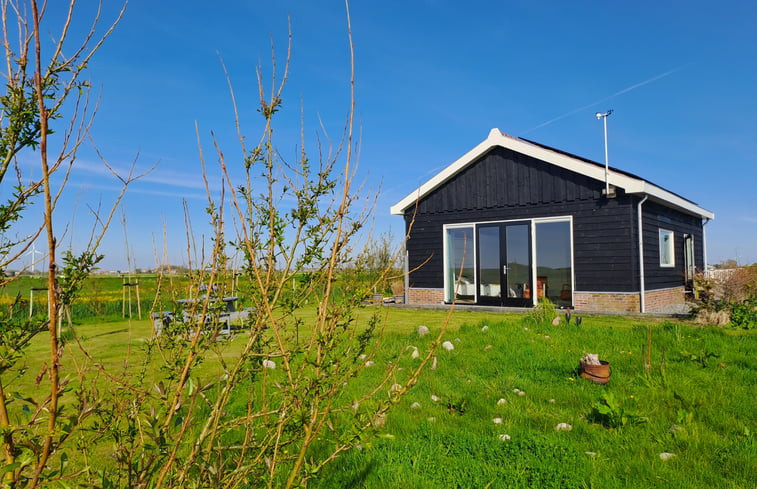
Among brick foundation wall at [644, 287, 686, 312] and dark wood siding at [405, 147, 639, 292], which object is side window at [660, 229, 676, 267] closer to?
brick foundation wall at [644, 287, 686, 312]

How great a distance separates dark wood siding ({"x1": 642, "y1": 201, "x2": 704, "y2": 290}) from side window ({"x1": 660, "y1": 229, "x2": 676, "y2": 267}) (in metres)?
0.13

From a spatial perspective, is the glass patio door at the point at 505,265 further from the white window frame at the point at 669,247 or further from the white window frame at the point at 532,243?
the white window frame at the point at 669,247

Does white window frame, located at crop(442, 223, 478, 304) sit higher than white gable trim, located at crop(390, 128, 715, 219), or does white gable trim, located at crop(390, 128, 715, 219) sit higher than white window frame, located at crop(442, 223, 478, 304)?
white gable trim, located at crop(390, 128, 715, 219)

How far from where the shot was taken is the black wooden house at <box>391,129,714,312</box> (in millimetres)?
11375

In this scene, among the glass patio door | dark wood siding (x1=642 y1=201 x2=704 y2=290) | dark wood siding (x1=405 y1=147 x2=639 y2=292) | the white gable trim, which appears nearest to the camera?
the white gable trim

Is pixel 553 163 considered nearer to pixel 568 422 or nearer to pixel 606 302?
Result: pixel 606 302

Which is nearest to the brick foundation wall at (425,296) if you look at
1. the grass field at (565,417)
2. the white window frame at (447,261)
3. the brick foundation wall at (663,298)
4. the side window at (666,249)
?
the white window frame at (447,261)

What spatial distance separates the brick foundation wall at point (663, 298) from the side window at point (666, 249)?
817mm

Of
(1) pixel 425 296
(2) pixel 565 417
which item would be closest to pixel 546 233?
(1) pixel 425 296

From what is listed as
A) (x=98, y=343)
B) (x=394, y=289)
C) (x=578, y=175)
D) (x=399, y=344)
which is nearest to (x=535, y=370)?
(x=399, y=344)

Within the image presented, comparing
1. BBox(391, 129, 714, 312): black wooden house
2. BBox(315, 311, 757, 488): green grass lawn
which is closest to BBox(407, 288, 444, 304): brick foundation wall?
BBox(391, 129, 714, 312): black wooden house

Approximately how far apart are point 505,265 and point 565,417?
981 cm

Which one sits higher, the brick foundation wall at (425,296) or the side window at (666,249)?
the side window at (666,249)

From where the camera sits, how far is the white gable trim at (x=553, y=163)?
11.0 meters
